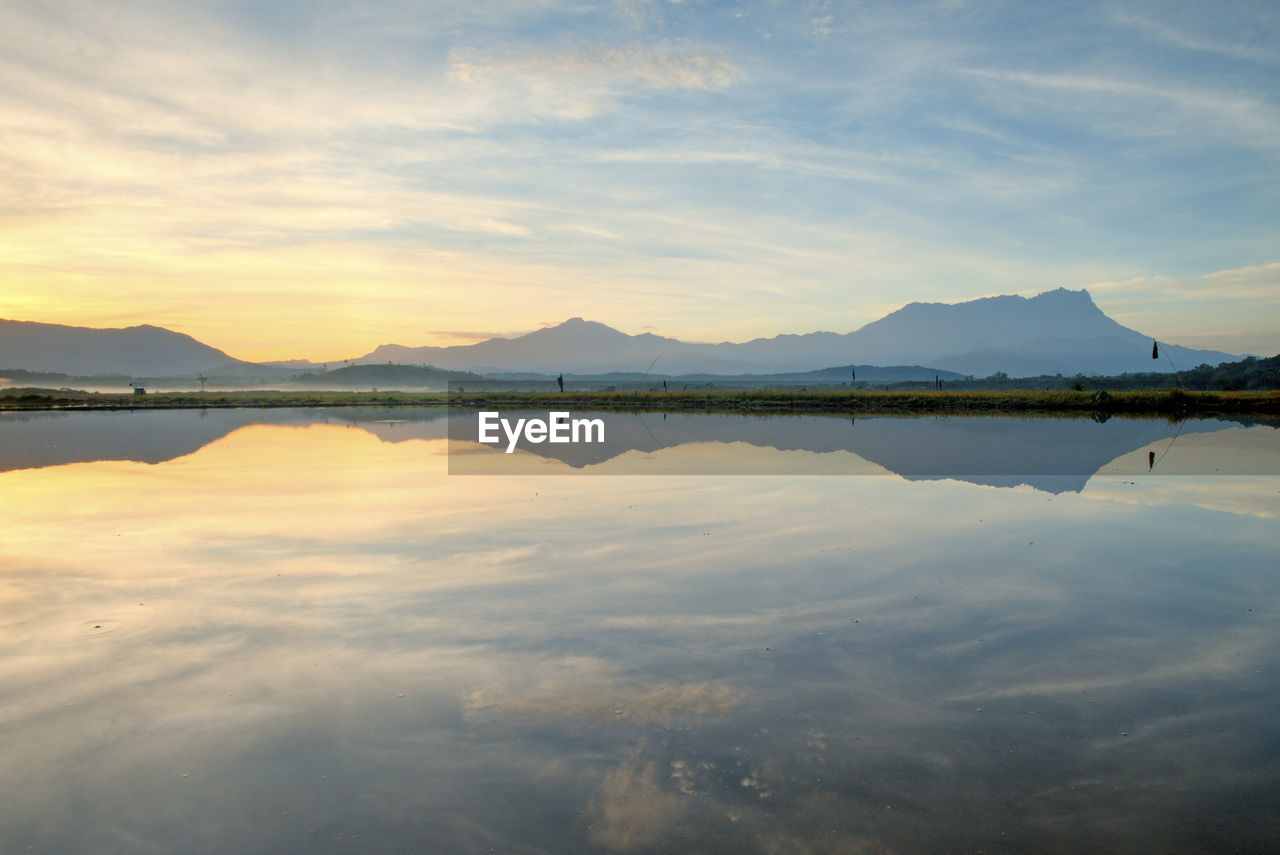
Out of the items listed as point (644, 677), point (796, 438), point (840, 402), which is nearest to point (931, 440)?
point (796, 438)

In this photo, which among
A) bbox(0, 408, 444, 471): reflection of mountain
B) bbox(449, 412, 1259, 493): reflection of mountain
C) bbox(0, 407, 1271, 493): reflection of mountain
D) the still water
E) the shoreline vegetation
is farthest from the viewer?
the shoreline vegetation

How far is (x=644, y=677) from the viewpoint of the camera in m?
6.40

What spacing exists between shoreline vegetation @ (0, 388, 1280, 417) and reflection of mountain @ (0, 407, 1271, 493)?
7621 millimetres

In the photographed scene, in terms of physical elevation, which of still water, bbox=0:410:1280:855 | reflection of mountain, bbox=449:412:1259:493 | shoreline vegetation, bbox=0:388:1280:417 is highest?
shoreline vegetation, bbox=0:388:1280:417

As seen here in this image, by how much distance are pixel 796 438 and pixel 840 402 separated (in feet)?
78.0

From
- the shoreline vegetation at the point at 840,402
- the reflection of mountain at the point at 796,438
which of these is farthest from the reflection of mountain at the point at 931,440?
the shoreline vegetation at the point at 840,402

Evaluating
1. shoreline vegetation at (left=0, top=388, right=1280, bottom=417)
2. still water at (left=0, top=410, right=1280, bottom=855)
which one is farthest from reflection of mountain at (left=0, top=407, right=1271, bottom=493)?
shoreline vegetation at (left=0, top=388, right=1280, bottom=417)

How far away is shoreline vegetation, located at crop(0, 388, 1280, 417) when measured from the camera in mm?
44125

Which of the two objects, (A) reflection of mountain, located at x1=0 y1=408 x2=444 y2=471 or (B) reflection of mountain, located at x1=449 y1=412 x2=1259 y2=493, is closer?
(B) reflection of mountain, located at x1=449 y1=412 x2=1259 y2=493

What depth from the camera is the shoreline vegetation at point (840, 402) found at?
1737 inches

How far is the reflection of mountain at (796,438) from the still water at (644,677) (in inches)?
216

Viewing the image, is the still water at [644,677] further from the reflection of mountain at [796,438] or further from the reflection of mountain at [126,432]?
the reflection of mountain at [126,432]

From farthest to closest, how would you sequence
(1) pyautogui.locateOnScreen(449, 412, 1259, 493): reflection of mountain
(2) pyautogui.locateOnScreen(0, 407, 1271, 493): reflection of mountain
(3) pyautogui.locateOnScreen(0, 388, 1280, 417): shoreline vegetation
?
(3) pyautogui.locateOnScreen(0, 388, 1280, 417): shoreline vegetation → (2) pyautogui.locateOnScreen(0, 407, 1271, 493): reflection of mountain → (1) pyautogui.locateOnScreen(449, 412, 1259, 493): reflection of mountain

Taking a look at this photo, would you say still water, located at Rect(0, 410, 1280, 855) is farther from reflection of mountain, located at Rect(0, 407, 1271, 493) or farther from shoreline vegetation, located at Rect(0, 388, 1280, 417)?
shoreline vegetation, located at Rect(0, 388, 1280, 417)
